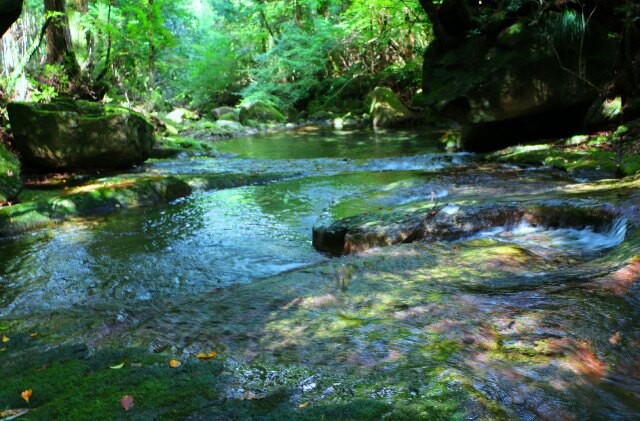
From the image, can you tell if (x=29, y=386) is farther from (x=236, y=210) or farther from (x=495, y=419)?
(x=236, y=210)

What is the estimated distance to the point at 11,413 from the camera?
1.86 m

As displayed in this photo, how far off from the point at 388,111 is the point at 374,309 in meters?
18.5

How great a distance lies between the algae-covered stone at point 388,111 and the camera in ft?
66.1

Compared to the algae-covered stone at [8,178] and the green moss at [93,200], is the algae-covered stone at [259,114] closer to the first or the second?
the green moss at [93,200]

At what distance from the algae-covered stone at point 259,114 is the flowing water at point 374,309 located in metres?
20.7

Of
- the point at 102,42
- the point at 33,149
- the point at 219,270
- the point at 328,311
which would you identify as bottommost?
the point at 219,270

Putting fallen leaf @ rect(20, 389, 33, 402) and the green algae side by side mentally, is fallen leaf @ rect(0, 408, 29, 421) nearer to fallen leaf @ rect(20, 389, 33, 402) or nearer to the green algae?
fallen leaf @ rect(20, 389, 33, 402)

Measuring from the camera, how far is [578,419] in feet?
5.11

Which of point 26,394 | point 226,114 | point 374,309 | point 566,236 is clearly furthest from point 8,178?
point 226,114

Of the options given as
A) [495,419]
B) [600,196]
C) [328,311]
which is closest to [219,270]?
[328,311]

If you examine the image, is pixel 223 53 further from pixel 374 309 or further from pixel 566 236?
pixel 374 309

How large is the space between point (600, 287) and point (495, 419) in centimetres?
150

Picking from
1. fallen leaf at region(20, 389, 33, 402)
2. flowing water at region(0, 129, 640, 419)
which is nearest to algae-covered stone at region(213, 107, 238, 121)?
flowing water at region(0, 129, 640, 419)

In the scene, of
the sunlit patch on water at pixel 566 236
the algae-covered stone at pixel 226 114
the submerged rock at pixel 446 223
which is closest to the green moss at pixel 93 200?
the submerged rock at pixel 446 223
